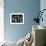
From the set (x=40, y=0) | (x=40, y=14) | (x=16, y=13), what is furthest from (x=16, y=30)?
(x=40, y=0)

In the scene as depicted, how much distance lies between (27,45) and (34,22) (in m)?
2.18

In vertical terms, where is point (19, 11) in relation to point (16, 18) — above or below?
above

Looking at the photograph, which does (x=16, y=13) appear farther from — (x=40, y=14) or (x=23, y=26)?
(x=40, y=14)

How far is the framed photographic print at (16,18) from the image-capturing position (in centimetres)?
522

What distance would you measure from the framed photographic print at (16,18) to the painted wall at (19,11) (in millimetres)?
122

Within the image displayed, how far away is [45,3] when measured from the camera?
443cm

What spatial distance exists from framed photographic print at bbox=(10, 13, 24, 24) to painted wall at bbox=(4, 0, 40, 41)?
12cm

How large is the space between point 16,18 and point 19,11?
1.03 feet

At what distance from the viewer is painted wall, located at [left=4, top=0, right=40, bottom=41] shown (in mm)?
5188

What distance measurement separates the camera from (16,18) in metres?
5.27

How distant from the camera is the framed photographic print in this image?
522cm

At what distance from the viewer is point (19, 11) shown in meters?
5.20

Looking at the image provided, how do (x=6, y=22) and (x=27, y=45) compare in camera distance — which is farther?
(x=6, y=22)

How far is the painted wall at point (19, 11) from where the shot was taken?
519 centimetres
